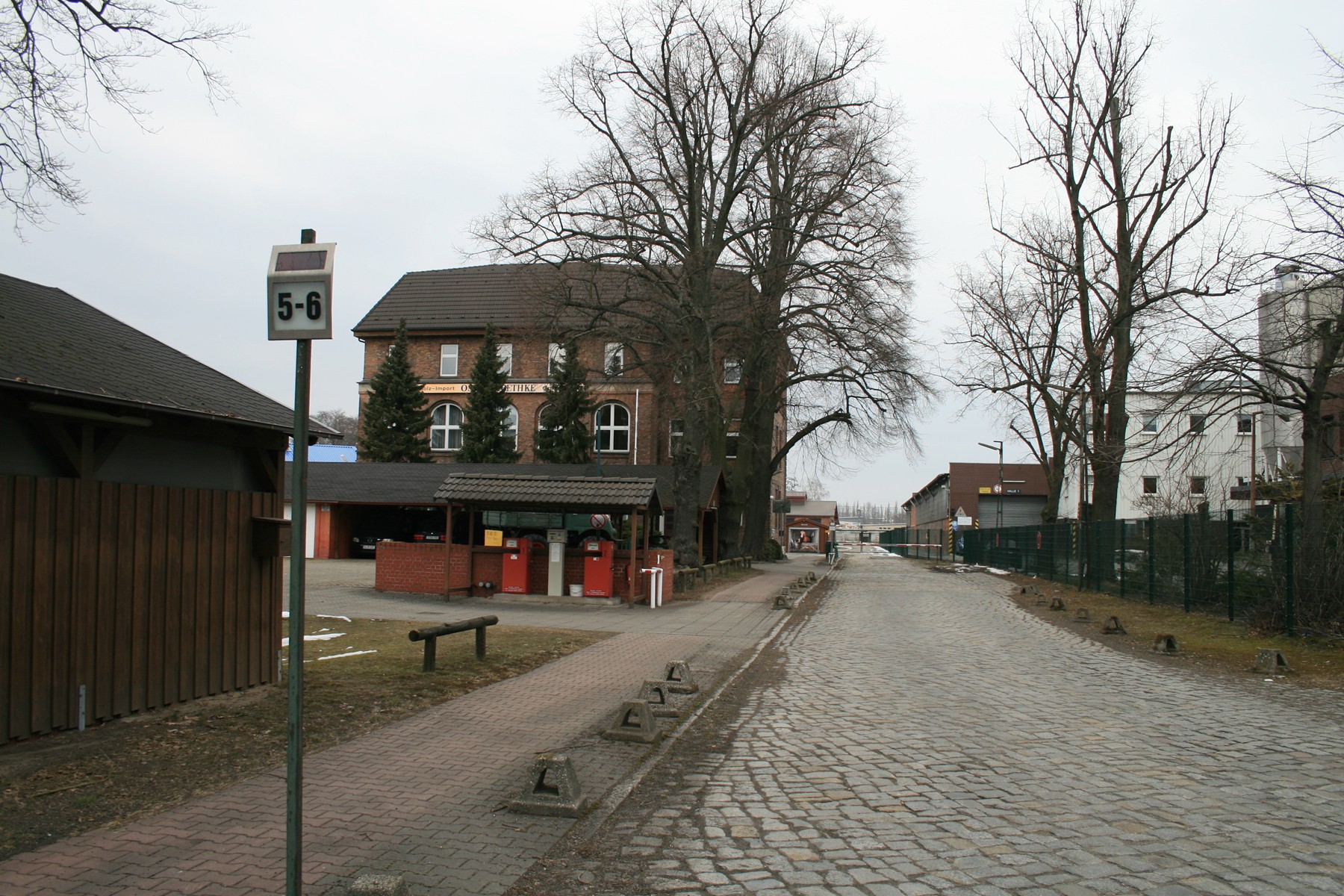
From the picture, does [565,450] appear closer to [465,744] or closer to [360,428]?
[360,428]

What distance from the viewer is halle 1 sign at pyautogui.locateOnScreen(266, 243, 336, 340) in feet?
13.9

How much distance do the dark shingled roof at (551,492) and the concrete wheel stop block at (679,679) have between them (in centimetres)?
1029

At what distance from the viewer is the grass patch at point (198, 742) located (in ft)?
19.4

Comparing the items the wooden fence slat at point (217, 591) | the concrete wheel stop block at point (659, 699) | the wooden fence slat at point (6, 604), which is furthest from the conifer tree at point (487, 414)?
the wooden fence slat at point (6, 604)

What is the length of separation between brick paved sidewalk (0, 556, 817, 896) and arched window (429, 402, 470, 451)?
4441cm

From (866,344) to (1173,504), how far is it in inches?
418

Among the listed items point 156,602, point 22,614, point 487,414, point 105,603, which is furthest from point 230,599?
point 487,414

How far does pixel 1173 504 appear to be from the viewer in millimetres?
25312

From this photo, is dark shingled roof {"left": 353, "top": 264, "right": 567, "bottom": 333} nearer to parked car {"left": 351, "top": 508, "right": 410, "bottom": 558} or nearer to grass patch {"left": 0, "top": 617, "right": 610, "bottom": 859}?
parked car {"left": 351, "top": 508, "right": 410, "bottom": 558}

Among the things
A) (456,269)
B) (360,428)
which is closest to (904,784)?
(360,428)

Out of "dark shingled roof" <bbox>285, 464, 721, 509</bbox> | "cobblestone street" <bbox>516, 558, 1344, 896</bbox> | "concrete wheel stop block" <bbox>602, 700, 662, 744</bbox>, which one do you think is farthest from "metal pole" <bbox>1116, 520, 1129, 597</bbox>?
"concrete wheel stop block" <bbox>602, 700, 662, 744</bbox>

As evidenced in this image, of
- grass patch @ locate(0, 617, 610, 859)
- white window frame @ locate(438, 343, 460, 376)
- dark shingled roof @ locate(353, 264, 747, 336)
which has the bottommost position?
grass patch @ locate(0, 617, 610, 859)

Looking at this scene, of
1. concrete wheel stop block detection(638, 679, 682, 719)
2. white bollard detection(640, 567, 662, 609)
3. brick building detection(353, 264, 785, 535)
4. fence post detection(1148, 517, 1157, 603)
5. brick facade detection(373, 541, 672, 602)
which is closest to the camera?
concrete wheel stop block detection(638, 679, 682, 719)

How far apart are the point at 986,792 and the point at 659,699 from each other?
3725 mm
